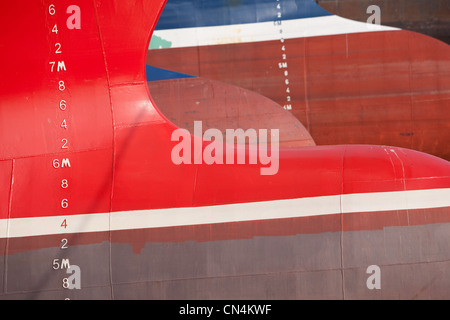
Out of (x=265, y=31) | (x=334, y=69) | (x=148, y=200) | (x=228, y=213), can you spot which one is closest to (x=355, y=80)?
→ (x=334, y=69)

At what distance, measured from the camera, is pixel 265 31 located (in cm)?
624

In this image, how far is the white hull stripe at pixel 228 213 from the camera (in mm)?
3746

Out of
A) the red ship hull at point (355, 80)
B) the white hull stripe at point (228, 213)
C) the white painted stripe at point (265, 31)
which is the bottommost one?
the white hull stripe at point (228, 213)

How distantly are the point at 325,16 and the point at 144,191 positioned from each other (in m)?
3.42

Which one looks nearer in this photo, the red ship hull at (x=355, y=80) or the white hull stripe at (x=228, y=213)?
the white hull stripe at (x=228, y=213)

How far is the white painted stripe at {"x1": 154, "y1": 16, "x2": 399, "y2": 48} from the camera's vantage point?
6.15 m

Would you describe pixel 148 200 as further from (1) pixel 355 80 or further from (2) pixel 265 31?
(1) pixel 355 80

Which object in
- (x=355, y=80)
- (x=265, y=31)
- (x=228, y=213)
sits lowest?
(x=228, y=213)

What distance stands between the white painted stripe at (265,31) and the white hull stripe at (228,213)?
9.60 feet

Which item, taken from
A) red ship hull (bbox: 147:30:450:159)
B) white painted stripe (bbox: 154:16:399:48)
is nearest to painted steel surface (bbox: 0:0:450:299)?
red ship hull (bbox: 147:30:450:159)

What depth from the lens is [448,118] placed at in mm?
6070

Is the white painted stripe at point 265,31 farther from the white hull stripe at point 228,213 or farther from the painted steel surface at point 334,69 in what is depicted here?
the white hull stripe at point 228,213

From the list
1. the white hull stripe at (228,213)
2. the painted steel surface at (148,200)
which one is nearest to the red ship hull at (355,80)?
the painted steel surface at (148,200)

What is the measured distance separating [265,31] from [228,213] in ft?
10.1
